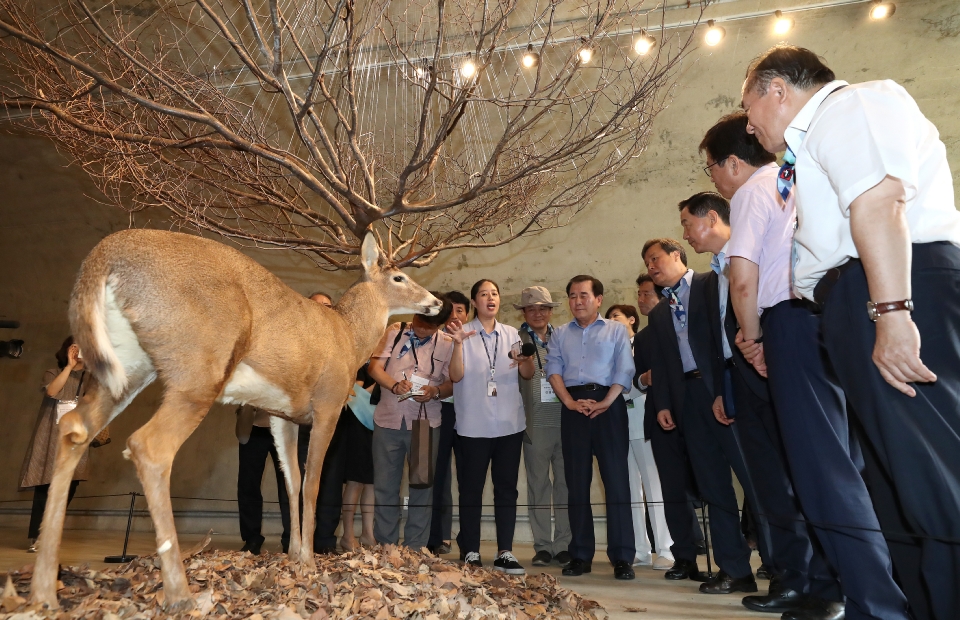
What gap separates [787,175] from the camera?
2.50 metres

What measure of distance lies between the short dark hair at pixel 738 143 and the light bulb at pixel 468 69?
4.43 feet

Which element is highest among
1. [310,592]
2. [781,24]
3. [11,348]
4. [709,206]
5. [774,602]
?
[781,24]

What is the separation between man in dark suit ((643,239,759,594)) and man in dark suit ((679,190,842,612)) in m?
0.14

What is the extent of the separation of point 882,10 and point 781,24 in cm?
111

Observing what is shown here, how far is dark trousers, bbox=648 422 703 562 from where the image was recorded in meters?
4.89

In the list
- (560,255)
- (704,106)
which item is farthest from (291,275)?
(704,106)

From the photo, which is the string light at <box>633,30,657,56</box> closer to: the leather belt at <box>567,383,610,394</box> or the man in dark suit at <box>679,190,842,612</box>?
the man in dark suit at <box>679,190,842,612</box>

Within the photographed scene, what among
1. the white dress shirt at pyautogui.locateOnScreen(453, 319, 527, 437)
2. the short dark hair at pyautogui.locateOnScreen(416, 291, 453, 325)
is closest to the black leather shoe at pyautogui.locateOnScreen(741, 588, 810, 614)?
the white dress shirt at pyautogui.locateOnScreen(453, 319, 527, 437)

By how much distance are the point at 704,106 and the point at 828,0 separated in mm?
1783

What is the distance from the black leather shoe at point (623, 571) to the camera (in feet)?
16.3

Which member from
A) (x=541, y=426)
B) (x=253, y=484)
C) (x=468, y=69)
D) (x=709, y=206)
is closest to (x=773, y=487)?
(x=709, y=206)

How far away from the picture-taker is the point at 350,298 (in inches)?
182

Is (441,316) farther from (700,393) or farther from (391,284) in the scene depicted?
(700,393)

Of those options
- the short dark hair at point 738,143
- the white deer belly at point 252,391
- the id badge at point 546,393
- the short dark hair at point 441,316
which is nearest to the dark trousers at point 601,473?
the id badge at point 546,393
